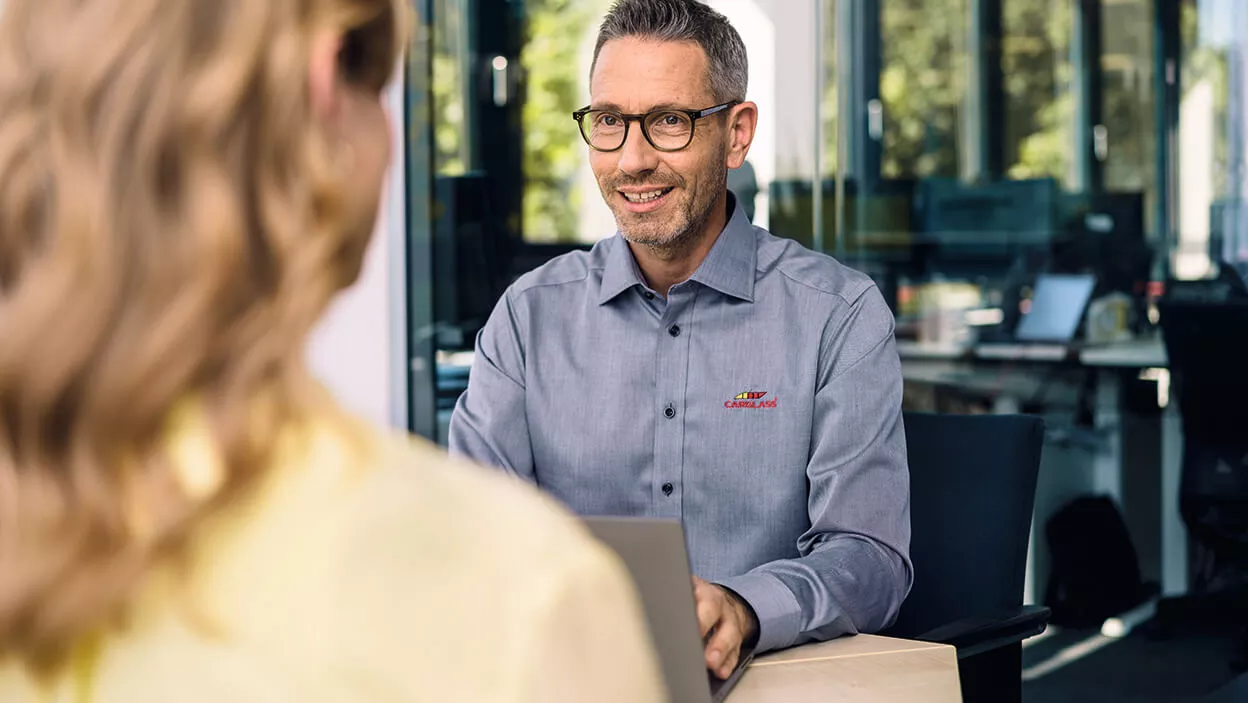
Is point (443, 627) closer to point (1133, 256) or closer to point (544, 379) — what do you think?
point (544, 379)

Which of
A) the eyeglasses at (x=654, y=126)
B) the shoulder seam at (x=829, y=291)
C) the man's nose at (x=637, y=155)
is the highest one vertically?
the eyeglasses at (x=654, y=126)

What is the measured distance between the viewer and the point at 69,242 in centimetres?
57

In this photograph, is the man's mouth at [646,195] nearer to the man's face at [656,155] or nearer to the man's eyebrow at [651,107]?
the man's face at [656,155]

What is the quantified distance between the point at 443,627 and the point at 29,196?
0.86 ft

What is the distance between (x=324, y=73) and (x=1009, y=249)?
192 inches

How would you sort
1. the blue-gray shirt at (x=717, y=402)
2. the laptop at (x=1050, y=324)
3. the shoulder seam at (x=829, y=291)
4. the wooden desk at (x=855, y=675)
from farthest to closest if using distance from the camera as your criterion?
the laptop at (x=1050, y=324) → the shoulder seam at (x=829, y=291) → the blue-gray shirt at (x=717, y=402) → the wooden desk at (x=855, y=675)

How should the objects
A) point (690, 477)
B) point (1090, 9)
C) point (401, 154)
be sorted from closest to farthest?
1. point (690, 477)
2. point (401, 154)
3. point (1090, 9)

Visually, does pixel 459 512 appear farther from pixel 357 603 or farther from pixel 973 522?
pixel 973 522

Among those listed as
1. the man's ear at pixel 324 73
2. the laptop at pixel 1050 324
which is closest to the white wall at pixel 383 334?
the laptop at pixel 1050 324

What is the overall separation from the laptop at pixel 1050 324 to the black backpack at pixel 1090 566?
0.56 meters

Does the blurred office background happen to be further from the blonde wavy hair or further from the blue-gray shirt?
the blonde wavy hair

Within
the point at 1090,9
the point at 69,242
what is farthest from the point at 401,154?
the point at 69,242

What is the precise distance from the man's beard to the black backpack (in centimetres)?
271

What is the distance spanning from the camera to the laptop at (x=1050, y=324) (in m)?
4.77
